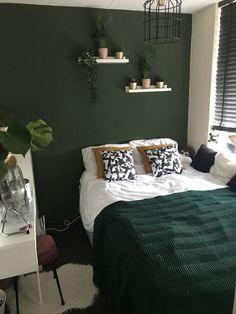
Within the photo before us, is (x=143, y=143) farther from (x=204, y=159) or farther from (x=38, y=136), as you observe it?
(x=38, y=136)

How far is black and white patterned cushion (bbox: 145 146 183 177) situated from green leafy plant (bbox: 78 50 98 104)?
88cm

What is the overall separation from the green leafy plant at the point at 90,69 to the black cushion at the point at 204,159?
52.6 inches

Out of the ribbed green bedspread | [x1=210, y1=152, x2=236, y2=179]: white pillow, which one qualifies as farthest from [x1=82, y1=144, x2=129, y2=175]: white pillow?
[x1=210, y1=152, x2=236, y2=179]: white pillow

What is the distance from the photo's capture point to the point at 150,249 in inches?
61.0

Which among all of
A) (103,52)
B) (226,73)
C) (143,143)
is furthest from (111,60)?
(226,73)

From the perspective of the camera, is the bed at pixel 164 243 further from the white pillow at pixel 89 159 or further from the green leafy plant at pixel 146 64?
the green leafy plant at pixel 146 64

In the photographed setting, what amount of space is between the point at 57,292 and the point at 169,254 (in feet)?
3.51

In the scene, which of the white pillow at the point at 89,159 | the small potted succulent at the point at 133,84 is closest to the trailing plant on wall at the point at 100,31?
the small potted succulent at the point at 133,84

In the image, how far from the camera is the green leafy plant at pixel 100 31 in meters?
2.66

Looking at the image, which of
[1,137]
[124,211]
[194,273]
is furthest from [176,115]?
[1,137]

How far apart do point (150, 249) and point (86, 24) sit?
2.32 metres

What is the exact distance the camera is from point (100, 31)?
2.67 m

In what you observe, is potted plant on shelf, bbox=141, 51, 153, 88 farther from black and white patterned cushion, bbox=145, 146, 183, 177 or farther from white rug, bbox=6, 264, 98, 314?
white rug, bbox=6, 264, 98, 314

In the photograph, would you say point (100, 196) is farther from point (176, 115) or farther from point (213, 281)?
point (176, 115)
